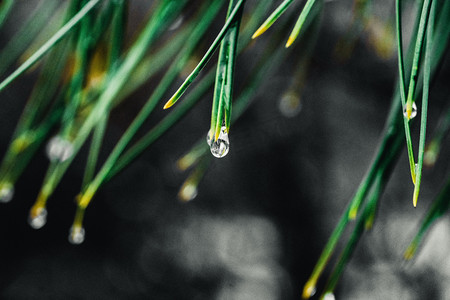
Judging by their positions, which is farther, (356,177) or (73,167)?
(73,167)

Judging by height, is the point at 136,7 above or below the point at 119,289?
above

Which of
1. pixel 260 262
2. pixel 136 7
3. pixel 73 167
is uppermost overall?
pixel 136 7

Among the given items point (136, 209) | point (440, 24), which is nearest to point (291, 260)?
point (136, 209)

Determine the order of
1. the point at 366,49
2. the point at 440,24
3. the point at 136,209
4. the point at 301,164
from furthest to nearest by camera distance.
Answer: the point at 136,209
the point at 301,164
the point at 366,49
the point at 440,24

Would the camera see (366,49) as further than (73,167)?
No

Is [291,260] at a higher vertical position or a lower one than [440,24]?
lower

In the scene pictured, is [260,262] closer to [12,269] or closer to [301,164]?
[301,164]

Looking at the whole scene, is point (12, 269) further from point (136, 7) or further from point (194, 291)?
point (136, 7)

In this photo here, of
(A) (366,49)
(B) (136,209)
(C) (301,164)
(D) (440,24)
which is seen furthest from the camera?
(B) (136,209)

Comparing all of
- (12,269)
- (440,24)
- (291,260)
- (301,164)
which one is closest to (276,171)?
(301,164)
